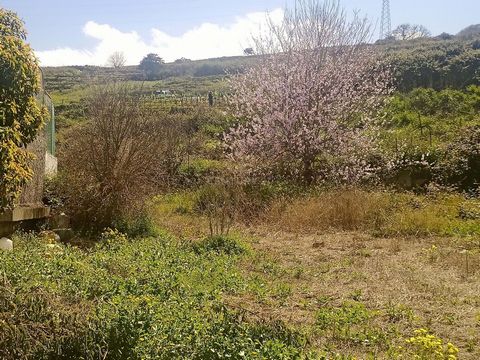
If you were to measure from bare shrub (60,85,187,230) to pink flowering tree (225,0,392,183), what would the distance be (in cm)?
494

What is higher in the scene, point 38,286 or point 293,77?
point 293,77

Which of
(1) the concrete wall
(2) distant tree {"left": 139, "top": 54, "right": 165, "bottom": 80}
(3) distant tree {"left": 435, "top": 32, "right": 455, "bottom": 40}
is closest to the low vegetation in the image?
(1) the concrete wall

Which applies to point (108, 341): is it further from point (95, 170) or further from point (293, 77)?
point (293, 77)

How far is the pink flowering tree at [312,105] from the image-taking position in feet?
48.0

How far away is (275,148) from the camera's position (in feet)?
49.1

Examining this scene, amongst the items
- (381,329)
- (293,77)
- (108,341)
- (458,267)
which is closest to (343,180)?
(293,77)

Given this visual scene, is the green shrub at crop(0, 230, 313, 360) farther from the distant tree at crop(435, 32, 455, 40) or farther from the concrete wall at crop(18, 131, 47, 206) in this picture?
the distant tree at crop(435, 32, 455, 40)

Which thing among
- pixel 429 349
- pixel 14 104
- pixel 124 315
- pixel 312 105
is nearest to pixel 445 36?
pixel 312 105

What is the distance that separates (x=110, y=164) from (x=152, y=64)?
59.7 meters

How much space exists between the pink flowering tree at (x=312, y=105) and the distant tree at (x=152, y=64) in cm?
4914

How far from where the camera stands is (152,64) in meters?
67.4

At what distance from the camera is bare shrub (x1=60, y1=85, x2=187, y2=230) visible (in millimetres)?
10258

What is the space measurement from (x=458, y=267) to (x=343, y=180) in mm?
6981

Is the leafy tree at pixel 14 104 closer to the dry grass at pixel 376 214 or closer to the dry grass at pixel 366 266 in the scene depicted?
the dry grass at pixel 366 266
